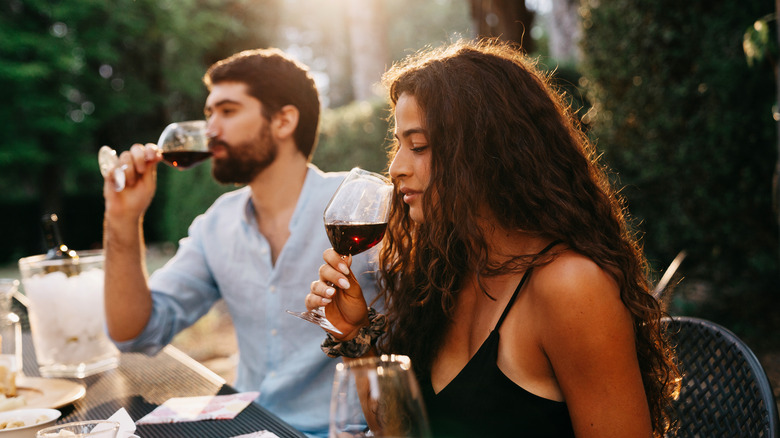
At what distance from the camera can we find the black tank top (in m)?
1.47

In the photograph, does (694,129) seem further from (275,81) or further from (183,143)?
(183,143)

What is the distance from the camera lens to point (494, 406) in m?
1.48

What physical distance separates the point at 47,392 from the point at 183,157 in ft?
3.14

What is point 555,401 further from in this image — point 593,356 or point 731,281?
point 731,281

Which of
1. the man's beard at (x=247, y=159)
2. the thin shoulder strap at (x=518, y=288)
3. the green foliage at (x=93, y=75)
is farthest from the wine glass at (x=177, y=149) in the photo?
the green foliage at (x=93, y=75)

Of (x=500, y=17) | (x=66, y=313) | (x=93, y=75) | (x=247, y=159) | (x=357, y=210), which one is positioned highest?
(x=93, y=75)

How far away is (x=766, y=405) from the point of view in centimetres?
129

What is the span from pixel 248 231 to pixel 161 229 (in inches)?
623

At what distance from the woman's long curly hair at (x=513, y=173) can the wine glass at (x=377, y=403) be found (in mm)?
776

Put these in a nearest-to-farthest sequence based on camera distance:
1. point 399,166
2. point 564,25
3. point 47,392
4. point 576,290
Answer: point 576,290 → point 399,166 → point 47,392 → point 564,25

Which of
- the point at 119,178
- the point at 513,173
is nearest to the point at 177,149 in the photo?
the point at 119,178

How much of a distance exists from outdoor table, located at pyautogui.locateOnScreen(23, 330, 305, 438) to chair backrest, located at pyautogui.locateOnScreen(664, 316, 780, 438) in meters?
1.01

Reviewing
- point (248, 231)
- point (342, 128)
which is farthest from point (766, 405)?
point (342, 128)

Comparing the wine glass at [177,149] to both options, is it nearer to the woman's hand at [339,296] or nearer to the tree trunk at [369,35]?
the woman's hand at [339,296]
